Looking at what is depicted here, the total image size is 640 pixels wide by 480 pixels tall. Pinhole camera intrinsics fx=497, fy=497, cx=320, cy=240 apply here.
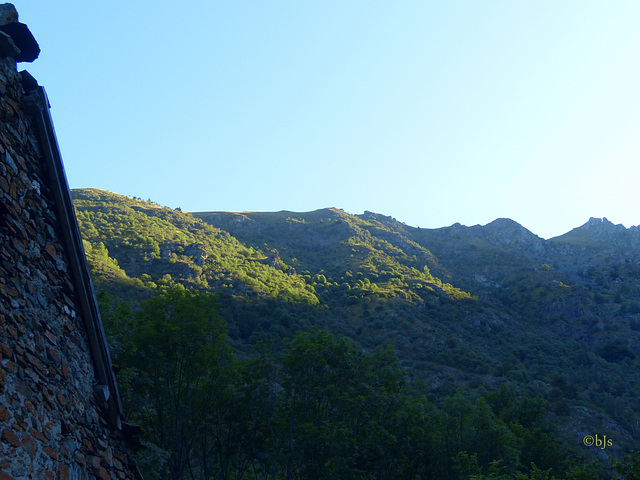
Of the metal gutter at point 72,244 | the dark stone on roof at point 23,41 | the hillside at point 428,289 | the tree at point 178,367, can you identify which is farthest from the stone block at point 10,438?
the hillside at point 428,289

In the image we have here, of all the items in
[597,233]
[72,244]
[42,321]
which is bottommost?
[42,321]

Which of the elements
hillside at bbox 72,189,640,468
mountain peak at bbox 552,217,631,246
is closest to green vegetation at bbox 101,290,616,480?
hillside at bbox 72,189,640,468

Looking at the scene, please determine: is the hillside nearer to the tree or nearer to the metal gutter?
the tree

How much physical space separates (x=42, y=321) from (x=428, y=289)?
213 ft

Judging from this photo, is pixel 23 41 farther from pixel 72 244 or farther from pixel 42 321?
pixel 42 321

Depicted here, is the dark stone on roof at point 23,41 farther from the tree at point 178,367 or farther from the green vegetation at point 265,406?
the tree at point 178,367

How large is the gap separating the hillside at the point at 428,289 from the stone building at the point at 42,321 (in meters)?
14.0

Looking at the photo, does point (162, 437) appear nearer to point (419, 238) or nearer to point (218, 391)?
point (218, 391)

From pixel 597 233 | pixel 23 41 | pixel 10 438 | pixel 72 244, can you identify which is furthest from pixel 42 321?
pixel 597 233

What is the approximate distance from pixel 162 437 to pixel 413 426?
722 centimetres

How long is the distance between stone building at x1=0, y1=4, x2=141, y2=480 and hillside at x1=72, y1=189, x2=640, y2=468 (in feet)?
45.9

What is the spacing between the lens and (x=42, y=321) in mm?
5094

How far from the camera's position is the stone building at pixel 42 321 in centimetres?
444

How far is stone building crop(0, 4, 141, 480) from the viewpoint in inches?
175
